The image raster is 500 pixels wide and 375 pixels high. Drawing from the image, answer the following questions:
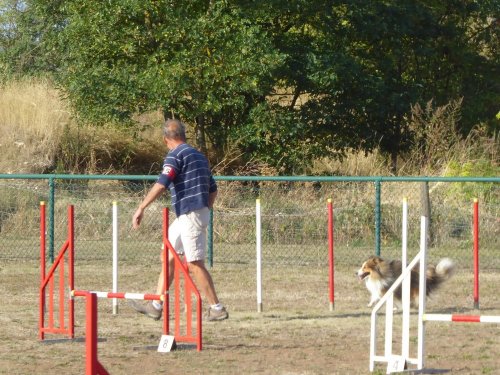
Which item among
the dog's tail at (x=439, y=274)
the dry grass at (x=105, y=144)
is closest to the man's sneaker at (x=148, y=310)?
the dog's tail at (x=439, y=274)

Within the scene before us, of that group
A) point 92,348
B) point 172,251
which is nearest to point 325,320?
point 172,251

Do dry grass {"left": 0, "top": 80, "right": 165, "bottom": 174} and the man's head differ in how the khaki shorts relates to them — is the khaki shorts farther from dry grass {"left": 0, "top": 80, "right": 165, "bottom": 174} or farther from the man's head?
dry grass {"left": 0, "top": 80, "right": 165, "bottom": 174}

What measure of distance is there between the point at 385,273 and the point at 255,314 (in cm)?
153

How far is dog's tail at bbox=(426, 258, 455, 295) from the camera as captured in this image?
12.0 metres

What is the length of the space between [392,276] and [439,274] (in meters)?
0.52

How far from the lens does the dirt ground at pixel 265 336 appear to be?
875 cm

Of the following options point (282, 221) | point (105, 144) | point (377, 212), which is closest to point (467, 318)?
point (377, 212)

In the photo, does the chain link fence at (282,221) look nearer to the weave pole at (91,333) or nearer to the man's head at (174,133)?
the man's head at (174,133)

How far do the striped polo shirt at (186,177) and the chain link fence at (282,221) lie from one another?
20.2ft

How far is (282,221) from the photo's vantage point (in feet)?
57.8

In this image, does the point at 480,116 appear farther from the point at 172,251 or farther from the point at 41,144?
the point at 172,251

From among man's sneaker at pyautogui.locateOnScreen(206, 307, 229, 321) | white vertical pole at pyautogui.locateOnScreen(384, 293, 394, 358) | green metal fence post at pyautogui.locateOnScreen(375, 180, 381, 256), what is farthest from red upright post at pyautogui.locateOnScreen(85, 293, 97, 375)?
green metal fence post at pyautogui.locateOnScreen(375, 180, 381, 256)

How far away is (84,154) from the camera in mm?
24516

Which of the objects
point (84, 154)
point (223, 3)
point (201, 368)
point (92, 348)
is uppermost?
point (223, 3)
